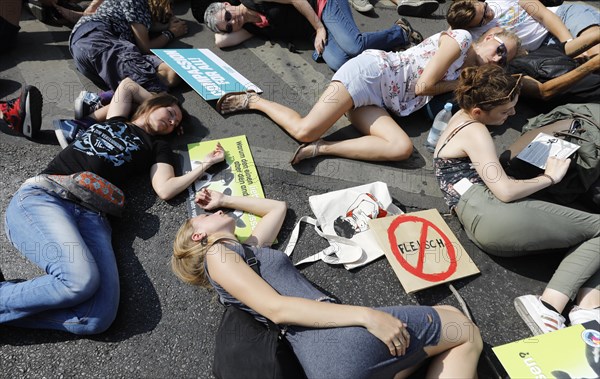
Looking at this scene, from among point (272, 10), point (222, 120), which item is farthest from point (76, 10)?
point (222, 120)

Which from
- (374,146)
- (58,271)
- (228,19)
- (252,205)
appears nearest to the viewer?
(58,271)

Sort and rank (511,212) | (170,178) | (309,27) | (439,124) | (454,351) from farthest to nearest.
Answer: (309,27) < (439,124) < (170,178) < (511,212) < (454,351)

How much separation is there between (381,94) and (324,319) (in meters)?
2.11

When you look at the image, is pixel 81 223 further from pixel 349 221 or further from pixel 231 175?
pixel 349 221

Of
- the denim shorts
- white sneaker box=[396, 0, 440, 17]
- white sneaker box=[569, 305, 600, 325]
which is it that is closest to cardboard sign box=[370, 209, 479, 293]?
white sneaker box=[569, 305, 600, 325]

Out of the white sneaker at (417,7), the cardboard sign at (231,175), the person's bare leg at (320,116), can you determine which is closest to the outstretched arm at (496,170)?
the person's bare leg at (320,116)

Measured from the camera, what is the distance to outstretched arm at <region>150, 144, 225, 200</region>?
2.79m

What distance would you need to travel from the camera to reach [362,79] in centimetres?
314

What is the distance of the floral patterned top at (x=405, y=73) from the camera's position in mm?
3262

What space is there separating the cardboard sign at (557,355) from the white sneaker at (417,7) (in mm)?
3906

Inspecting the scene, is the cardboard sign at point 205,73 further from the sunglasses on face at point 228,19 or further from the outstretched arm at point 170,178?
the outstretched arm at point 170,178

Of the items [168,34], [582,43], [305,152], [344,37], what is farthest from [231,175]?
[582,43]

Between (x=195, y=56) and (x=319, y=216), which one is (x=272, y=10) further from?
(x=319, y=216)

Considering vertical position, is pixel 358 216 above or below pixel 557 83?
below
